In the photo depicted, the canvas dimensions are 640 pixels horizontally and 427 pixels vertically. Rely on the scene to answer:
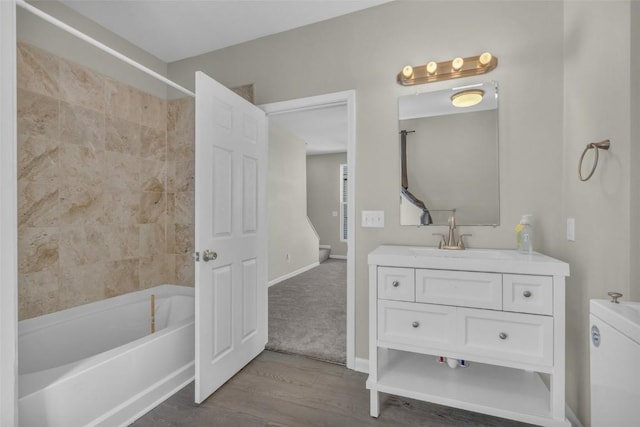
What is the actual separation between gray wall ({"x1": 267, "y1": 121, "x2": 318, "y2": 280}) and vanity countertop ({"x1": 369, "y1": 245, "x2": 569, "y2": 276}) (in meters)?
3.21

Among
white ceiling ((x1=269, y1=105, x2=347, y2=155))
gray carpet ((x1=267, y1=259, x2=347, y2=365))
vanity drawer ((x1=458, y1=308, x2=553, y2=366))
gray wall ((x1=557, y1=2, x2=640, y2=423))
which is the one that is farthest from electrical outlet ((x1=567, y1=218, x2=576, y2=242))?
white ceiling ((x1=269, y1=105, x2=347, y2=155))

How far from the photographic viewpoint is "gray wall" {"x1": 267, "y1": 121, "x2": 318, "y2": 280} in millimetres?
4704

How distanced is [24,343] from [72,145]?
1.29 metres

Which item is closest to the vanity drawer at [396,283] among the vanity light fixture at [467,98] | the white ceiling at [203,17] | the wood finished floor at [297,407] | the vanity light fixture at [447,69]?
the wood finished floor at [297,407]

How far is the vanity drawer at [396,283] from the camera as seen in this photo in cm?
156

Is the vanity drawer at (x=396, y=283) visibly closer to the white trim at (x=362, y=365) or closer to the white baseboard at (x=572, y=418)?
the white trim at (x=362, y=365)

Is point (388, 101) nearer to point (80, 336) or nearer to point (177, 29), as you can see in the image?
point (177, 29)

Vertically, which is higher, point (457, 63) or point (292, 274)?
point (457, 63)

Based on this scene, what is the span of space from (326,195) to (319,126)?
2705 millimetres

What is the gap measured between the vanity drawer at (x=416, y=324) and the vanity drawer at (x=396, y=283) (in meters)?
0.04

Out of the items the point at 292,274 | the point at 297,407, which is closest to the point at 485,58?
the point at 297,407

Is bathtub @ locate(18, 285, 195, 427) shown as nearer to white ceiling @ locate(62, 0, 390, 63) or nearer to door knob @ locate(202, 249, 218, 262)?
door knob @ locate(202, 249, 218, 262)

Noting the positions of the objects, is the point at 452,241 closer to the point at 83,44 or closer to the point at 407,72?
the point at 407,72

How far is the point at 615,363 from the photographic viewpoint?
2.57 feet
